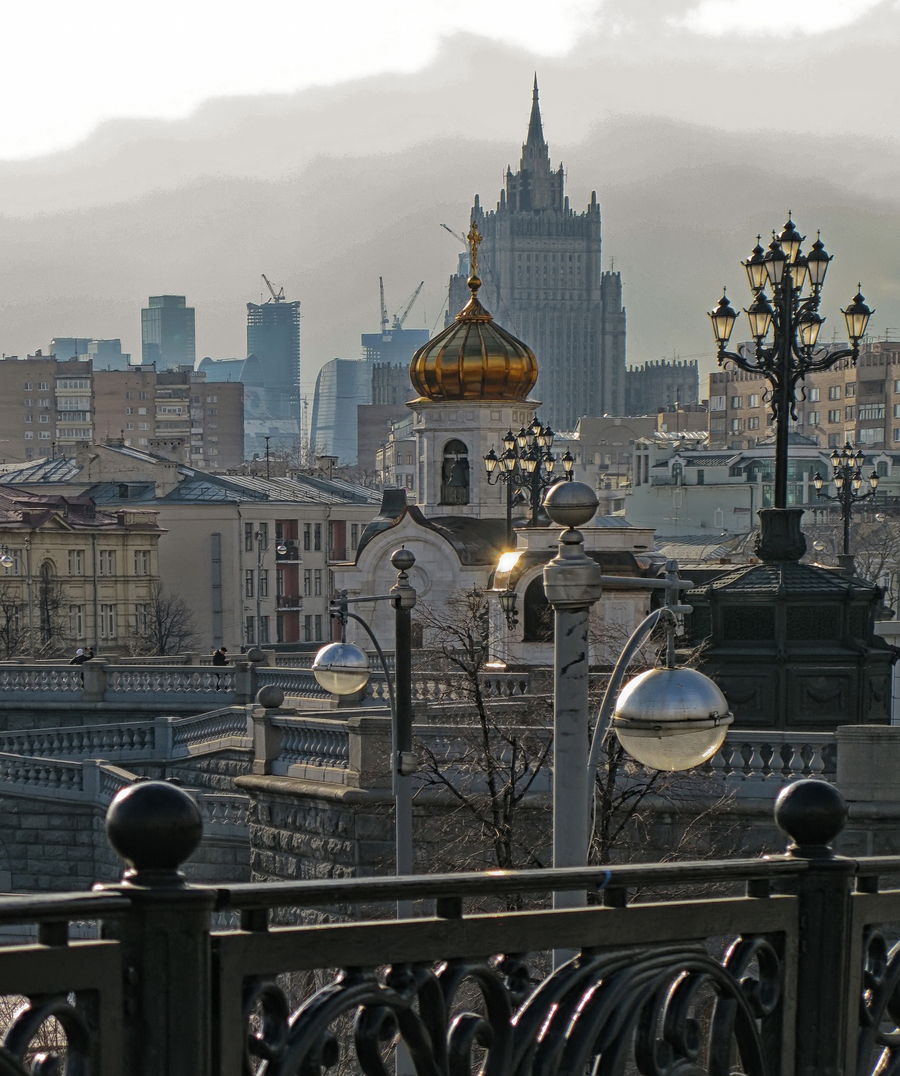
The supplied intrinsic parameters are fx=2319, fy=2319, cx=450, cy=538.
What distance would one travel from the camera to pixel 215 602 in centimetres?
10156

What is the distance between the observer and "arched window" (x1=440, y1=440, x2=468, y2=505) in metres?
57.2

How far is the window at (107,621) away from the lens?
89250 mm

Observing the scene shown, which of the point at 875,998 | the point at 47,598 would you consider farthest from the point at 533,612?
the point at 47,598

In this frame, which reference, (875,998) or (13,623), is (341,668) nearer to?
(875,998)

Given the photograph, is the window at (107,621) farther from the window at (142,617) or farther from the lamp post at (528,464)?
the lamp post at (528,464)

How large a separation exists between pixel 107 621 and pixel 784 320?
212 feet

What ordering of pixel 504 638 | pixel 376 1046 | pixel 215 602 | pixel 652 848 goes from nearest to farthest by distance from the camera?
1. pixel 376 1046
2. pixel 652 848
3. pixel 504 638
4. pixel 215 602

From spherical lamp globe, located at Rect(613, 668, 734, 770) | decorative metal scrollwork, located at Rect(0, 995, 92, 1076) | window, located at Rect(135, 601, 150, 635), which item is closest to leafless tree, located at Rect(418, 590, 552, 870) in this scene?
spherical lamp globe, located at Rect(613, 668, 734, 770)

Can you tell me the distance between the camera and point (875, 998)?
7.07 metres

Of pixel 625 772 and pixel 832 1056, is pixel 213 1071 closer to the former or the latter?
pixel 832 1056

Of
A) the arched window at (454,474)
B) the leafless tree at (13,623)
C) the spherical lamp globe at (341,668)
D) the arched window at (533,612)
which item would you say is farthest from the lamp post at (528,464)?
the spherical lamp globe at (341,668)

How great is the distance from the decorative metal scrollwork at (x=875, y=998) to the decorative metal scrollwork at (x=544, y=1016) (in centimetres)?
35

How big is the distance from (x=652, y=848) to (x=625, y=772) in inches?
30.9

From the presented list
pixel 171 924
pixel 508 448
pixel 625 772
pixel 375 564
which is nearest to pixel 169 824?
pixel 171 924
